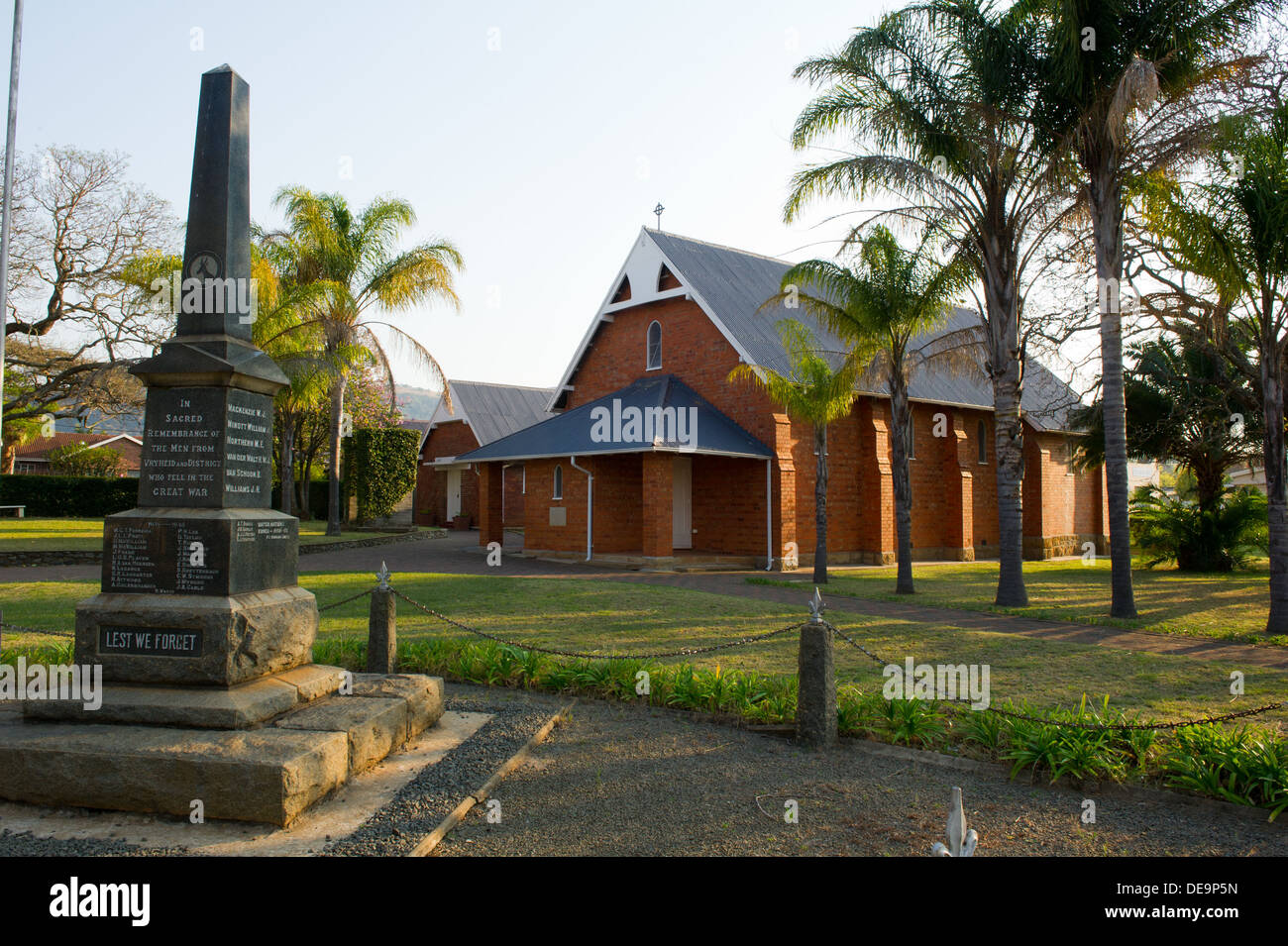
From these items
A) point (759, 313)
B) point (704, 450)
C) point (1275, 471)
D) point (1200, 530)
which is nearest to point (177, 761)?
point (1275, 471)

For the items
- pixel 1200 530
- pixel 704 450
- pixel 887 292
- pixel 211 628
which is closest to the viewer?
pixel 211 628

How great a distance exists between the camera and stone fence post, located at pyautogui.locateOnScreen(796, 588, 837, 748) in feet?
21.0

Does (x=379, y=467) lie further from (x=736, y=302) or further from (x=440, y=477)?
(x=736, y=302)

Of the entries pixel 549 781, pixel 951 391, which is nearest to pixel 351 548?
pixel 951 391

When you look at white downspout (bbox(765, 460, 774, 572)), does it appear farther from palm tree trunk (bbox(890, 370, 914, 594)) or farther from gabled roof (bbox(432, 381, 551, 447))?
gabled roof (bbox(432, 381, 551, 447))

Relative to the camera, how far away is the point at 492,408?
40.0 metres

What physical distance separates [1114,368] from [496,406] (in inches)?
1217

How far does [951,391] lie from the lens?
2647cm

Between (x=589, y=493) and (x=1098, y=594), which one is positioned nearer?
(x=1098, y=594)

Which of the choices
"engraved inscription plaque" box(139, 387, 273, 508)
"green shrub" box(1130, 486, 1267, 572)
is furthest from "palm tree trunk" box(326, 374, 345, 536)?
"green shrub" box(1130, 486, 1267, 572)

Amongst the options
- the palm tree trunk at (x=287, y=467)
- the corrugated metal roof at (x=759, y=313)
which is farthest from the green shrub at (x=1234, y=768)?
the palm tree trunk at (x=287, y=467)

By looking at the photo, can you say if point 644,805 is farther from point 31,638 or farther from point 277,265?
point 277,265

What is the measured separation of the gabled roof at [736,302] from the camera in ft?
71.8

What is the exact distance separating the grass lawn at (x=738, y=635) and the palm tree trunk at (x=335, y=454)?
1041cm
